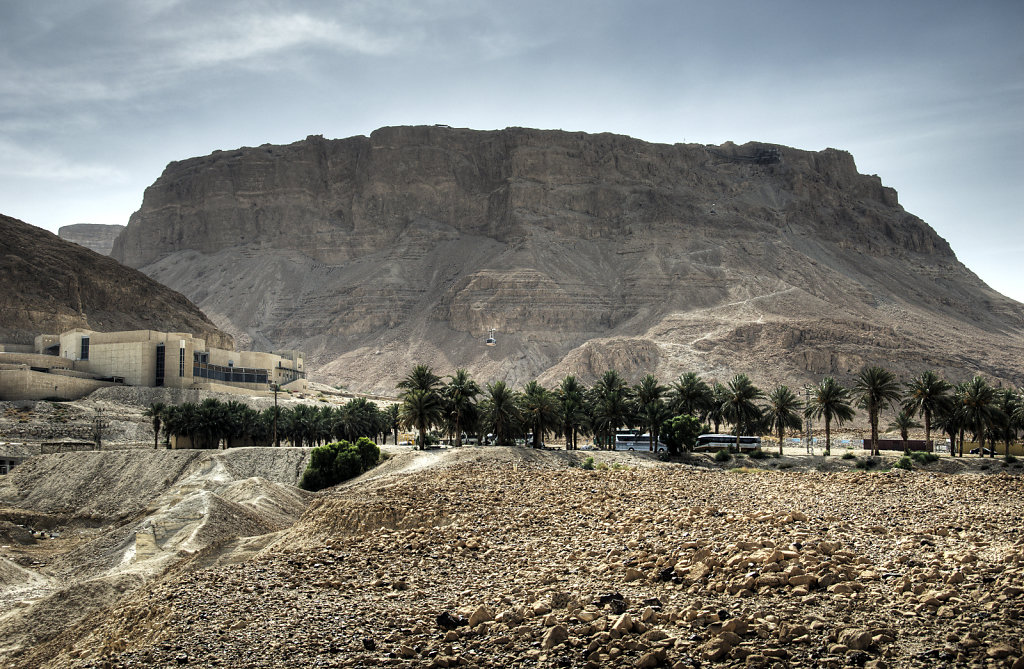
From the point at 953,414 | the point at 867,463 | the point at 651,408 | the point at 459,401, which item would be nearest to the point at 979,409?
the point at 953,414

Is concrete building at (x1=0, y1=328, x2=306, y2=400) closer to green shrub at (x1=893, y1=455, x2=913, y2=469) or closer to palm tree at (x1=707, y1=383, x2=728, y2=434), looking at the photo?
palm tree at (x1=707, y1=383, x2=728, y2=434)

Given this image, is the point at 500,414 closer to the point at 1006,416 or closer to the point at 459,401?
the point at 459,401

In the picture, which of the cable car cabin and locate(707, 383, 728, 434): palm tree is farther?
locate(707, 383, 728, 434): palm tree

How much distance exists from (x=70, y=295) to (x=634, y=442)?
313 ft

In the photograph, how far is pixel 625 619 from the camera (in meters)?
17.6

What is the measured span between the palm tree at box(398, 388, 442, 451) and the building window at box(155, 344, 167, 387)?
44730 mm

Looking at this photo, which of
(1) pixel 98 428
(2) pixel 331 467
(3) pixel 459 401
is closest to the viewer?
(2) pixel 331 467

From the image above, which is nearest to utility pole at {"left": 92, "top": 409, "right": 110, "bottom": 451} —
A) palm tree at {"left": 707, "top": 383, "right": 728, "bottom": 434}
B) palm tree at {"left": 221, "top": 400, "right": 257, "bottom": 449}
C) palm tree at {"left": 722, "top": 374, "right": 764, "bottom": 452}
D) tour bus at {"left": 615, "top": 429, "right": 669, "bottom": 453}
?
palm tree at {"left": 221, "top": 400, "right": 257, "bottom": 449}

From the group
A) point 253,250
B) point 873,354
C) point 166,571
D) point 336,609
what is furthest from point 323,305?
point 336,609

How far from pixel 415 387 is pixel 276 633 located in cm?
3608

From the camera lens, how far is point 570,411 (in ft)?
198

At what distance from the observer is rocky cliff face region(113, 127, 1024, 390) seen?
131 metres

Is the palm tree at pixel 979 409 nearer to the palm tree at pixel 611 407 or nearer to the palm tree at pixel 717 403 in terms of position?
the palm tree at pixel 717 403

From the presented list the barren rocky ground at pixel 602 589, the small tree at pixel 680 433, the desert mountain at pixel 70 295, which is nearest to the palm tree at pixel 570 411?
the small tree at pixel 680 433
